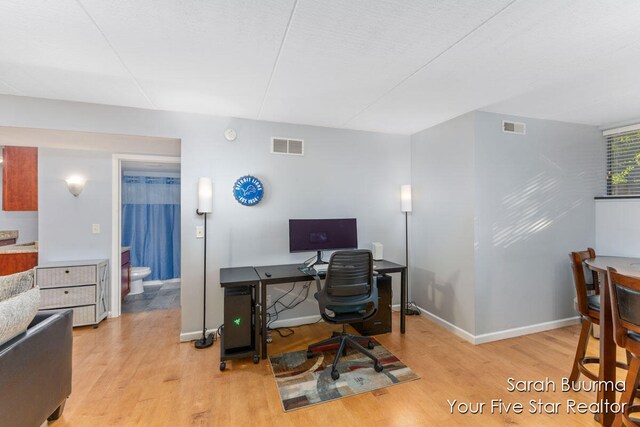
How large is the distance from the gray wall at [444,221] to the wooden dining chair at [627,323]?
1.34m

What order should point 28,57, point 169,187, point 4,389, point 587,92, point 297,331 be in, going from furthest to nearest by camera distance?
point 169,187 < point 297,331 < point 587,92 < point 28,57 < point 4,389

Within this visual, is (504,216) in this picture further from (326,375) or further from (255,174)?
(255,174)

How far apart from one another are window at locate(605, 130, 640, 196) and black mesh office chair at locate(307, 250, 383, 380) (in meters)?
3.30

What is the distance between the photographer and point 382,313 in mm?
3141

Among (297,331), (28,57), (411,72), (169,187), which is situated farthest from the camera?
(169,187)

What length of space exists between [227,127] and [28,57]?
5.00 ft

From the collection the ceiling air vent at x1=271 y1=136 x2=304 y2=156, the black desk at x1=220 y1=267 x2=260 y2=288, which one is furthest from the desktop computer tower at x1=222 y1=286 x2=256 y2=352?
the ceiling air vent at x1=271 y1=136 x2=304 y2=156

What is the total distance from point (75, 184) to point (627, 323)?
196 inches

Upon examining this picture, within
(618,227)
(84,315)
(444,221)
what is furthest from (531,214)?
(84,315)

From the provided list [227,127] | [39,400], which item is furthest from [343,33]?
[39,400]

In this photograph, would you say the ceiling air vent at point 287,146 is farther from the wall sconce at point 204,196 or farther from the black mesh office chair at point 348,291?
the black mesh office chair at point 348,291

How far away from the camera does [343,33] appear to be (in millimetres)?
1652

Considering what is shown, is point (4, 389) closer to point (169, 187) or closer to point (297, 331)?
point (297, 331)

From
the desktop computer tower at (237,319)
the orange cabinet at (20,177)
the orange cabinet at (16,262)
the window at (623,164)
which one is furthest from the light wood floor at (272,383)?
the orange cabinet at (20,177)
